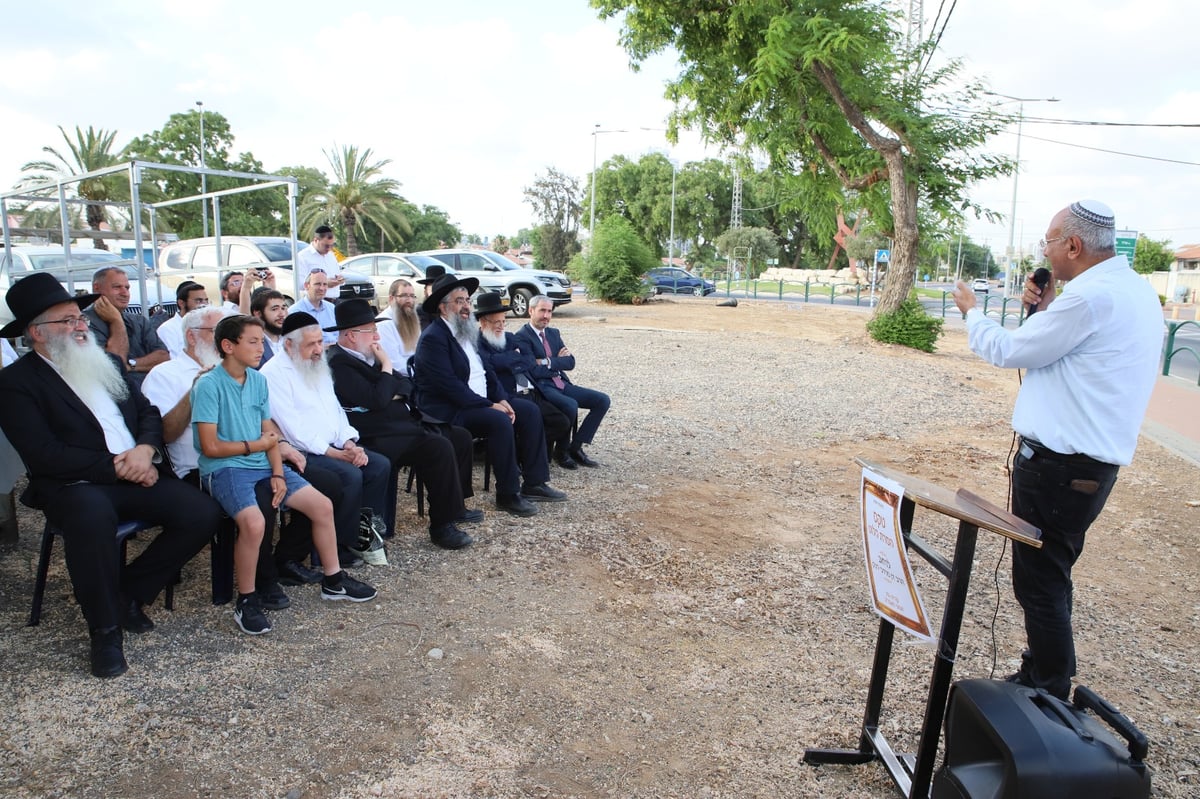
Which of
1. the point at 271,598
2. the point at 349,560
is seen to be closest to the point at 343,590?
the point at 271,598

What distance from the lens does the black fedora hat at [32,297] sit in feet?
11.7

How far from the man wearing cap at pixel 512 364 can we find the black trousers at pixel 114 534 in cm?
264

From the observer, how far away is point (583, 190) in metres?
49.4

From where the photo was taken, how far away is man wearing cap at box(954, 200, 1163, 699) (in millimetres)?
2889

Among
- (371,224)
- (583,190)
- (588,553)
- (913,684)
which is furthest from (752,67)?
(583,190)

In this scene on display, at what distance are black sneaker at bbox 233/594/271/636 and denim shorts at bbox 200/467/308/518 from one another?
1.31 feet

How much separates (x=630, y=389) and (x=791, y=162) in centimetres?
1021

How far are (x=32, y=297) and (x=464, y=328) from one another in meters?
2.68

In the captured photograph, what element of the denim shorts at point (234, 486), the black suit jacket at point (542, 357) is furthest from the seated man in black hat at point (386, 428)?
the black suit jacket at point (542, 357)

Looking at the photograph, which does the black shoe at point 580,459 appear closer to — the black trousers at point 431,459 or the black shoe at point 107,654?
the black trousers at point 431,459

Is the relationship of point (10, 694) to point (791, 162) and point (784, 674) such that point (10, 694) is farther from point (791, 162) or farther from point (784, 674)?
point (791, 162)

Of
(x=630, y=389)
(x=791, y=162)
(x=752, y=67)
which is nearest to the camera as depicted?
(x=630, y=389)

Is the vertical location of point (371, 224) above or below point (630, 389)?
above

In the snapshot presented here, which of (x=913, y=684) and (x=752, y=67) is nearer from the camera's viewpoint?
(x=913, y=684)
